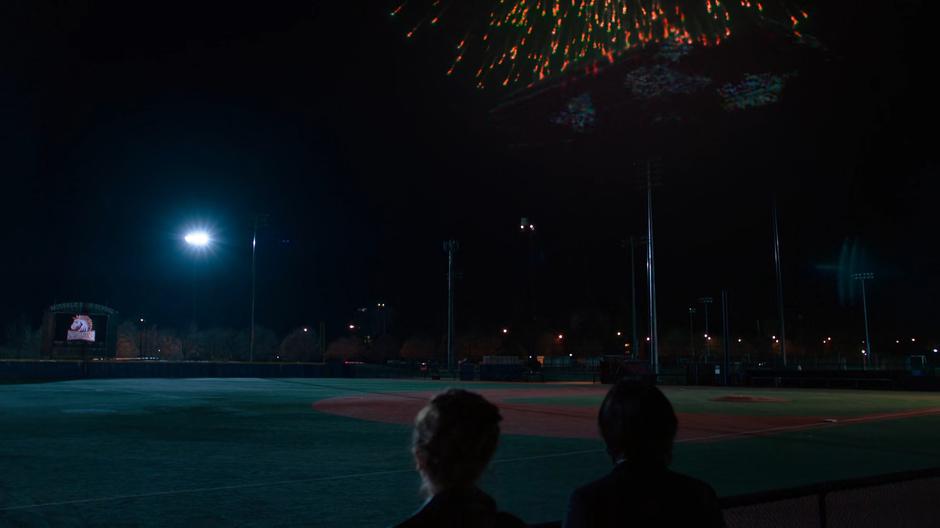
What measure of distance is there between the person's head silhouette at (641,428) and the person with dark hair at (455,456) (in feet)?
1.82

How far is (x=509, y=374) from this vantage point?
177 feet

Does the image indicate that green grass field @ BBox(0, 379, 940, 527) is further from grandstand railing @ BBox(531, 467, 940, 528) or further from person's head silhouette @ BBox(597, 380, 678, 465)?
person's head silhouette @ BBox(597, 380, 678, 465)

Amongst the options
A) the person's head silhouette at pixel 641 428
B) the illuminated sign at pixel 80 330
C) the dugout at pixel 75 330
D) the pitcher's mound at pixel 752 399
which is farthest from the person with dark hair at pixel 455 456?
the illuminated sign at pixel 80 330

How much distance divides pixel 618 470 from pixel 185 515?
6462 millimetres

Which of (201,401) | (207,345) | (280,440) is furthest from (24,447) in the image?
(207,345)

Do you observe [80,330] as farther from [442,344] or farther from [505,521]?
[505,521]

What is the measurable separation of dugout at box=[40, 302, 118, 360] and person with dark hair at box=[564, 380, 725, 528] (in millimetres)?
75387

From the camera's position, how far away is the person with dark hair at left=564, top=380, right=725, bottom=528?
2641 mm

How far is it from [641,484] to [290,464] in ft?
31.9

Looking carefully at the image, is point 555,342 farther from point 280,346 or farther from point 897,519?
point 897,519

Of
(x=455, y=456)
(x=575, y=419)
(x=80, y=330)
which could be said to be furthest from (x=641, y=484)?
(x=80, y=330)

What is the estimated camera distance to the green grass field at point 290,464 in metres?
8.12

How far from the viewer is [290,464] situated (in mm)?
11477

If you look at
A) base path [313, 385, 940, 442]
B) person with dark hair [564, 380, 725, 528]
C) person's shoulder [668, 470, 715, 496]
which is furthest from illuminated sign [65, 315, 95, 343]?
person's shoulder [668, 470, 715, 496]
